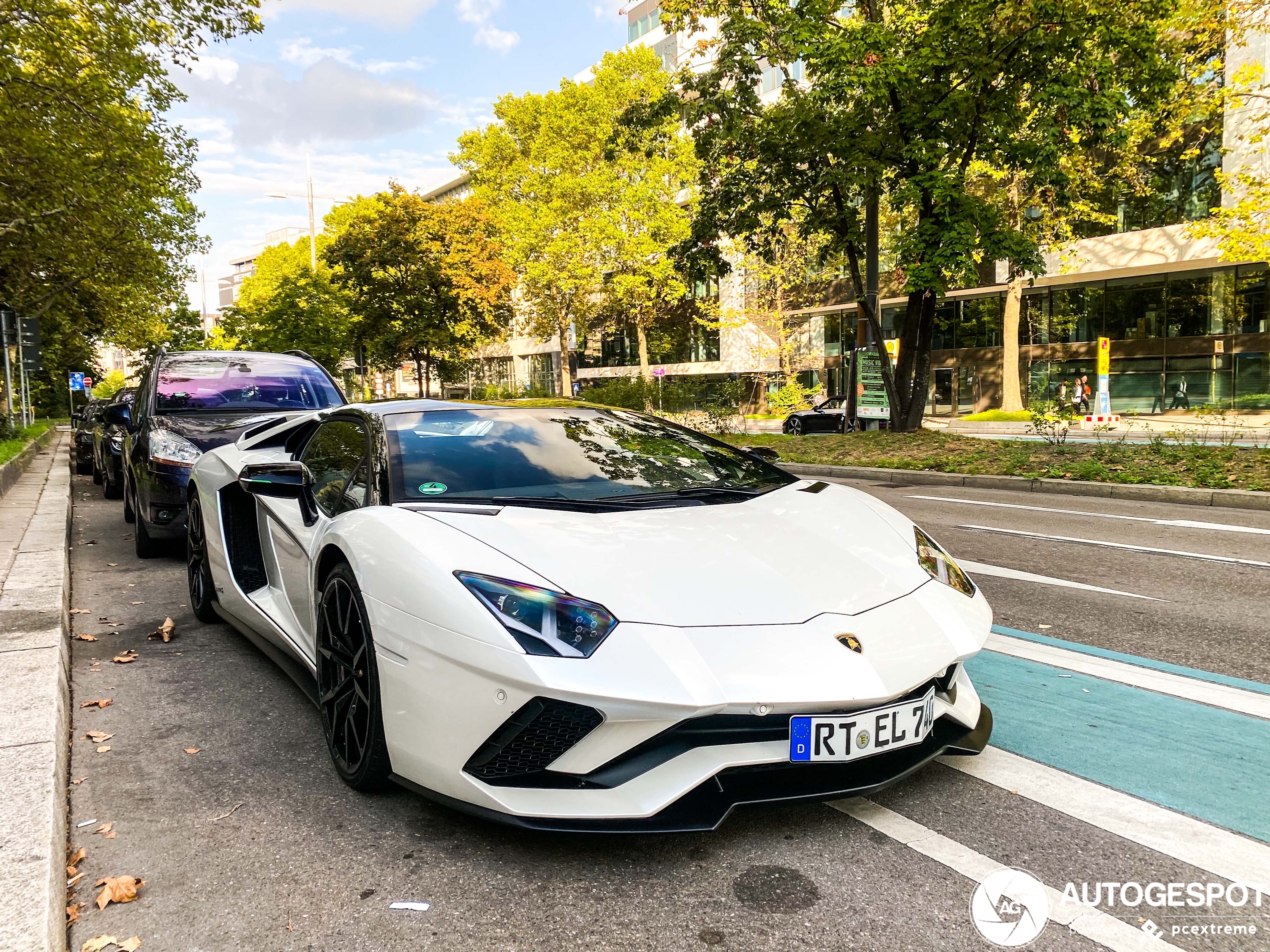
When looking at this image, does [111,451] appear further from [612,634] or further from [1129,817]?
[1129,817]

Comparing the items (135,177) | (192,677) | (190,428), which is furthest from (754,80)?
(192,677)

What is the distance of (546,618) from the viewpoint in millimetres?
2332

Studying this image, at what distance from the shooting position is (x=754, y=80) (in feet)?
58.5

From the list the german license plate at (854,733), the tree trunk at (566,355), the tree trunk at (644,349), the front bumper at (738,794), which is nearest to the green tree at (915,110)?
the german license plate at (854,733)

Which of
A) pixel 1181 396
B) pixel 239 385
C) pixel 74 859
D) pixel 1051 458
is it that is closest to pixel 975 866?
pixel 74 859

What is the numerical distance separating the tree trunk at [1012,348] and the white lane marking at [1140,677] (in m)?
30.9

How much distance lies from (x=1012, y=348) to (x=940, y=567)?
109ft

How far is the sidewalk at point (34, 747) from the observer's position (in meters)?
2.09

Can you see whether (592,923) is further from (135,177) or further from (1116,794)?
(135,177)

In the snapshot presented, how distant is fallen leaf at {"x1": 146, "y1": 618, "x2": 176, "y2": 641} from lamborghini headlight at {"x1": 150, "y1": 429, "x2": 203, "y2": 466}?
1829 mm

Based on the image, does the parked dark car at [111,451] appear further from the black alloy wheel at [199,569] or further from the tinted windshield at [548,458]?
the tinted windshield at [548,458]

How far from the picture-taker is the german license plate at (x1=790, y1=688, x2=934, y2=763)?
2264 millimetres

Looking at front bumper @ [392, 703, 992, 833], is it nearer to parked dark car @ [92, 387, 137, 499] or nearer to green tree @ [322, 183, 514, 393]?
parked dark car @ [92, 387, 137, 499]

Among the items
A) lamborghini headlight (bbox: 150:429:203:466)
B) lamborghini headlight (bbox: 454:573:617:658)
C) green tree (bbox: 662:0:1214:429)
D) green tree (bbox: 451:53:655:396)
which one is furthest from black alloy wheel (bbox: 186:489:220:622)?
green tree (bbox: 451:53:655:396)
